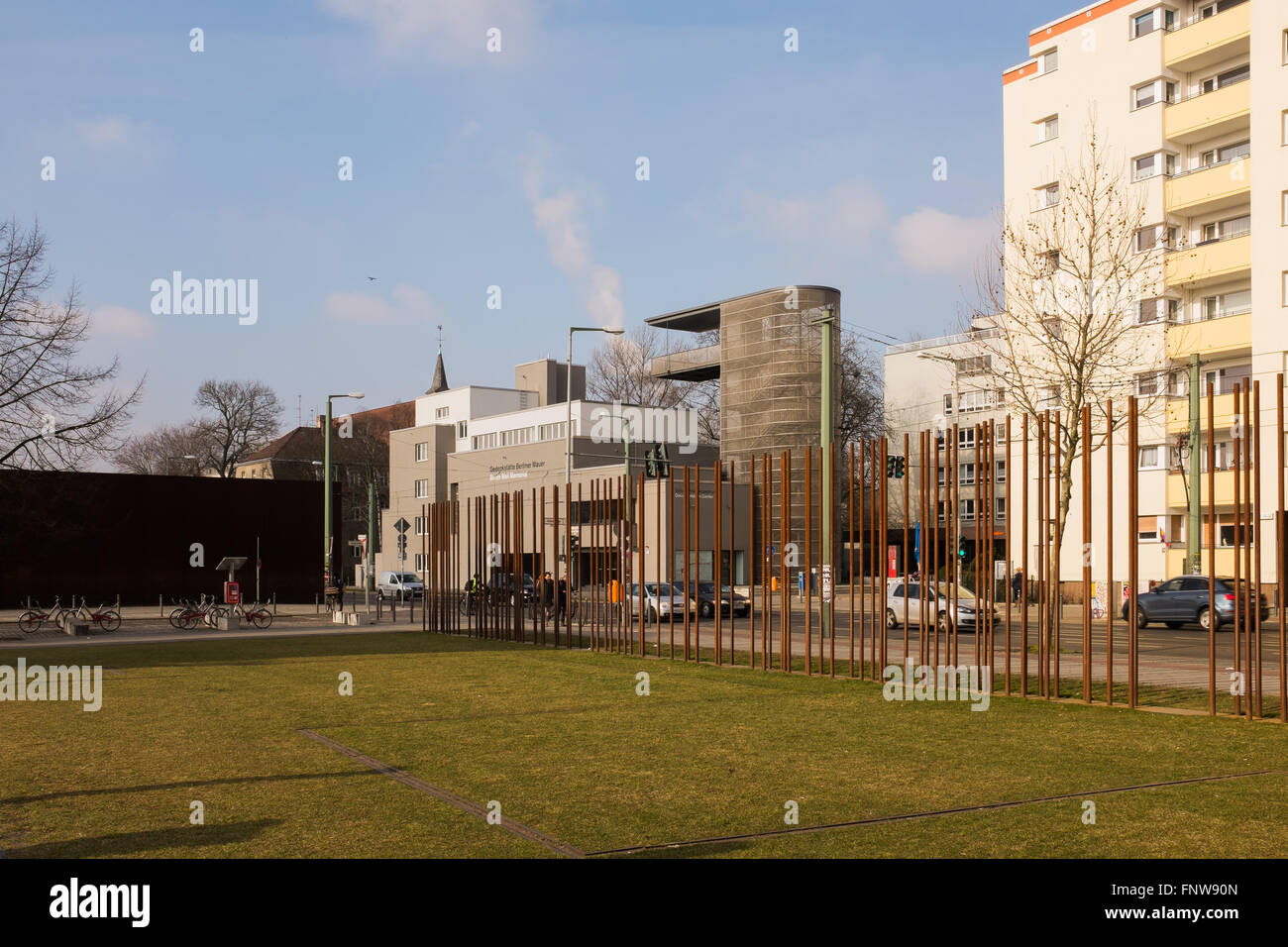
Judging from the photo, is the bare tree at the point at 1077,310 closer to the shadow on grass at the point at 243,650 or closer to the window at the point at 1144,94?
the window at the point at 1144,94

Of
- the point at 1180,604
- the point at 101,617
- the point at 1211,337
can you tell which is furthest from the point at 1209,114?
the point at 101,617

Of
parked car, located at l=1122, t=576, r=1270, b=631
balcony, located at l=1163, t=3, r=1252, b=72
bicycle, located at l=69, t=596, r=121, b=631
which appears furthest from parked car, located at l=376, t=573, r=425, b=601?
balcony, located at l=1163, t=3, r=1252, b=72

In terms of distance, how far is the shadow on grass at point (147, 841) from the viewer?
6.81 metres

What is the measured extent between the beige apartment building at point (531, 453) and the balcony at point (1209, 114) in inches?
1051

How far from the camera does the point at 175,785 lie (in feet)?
29.6

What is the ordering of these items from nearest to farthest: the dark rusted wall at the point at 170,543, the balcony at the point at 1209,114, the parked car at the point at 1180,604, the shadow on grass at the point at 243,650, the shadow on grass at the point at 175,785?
1. the shadow on grass at the point at 175,785
2. the shadow on grass at the point at 243,650
3. the parked car at the point at 1180,604
4. the balcony at the point at 1209,114
5. the dark rusted wall at the point at 170,543

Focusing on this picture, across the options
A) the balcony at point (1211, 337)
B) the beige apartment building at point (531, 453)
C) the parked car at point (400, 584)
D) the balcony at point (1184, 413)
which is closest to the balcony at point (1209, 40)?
the balcony at point (1211, 337)

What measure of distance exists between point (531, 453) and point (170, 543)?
3452 centimetres

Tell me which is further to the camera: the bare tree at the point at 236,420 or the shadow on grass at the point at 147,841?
the bare tree at the point at 236,420

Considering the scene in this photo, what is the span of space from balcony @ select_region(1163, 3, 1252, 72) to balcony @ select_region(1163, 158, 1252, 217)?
3.91m

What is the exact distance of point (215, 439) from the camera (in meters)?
84.0

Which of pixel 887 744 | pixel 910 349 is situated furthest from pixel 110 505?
pixel 910 349

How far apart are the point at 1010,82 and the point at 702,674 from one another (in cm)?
3988

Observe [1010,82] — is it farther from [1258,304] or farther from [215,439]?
[215,439]
